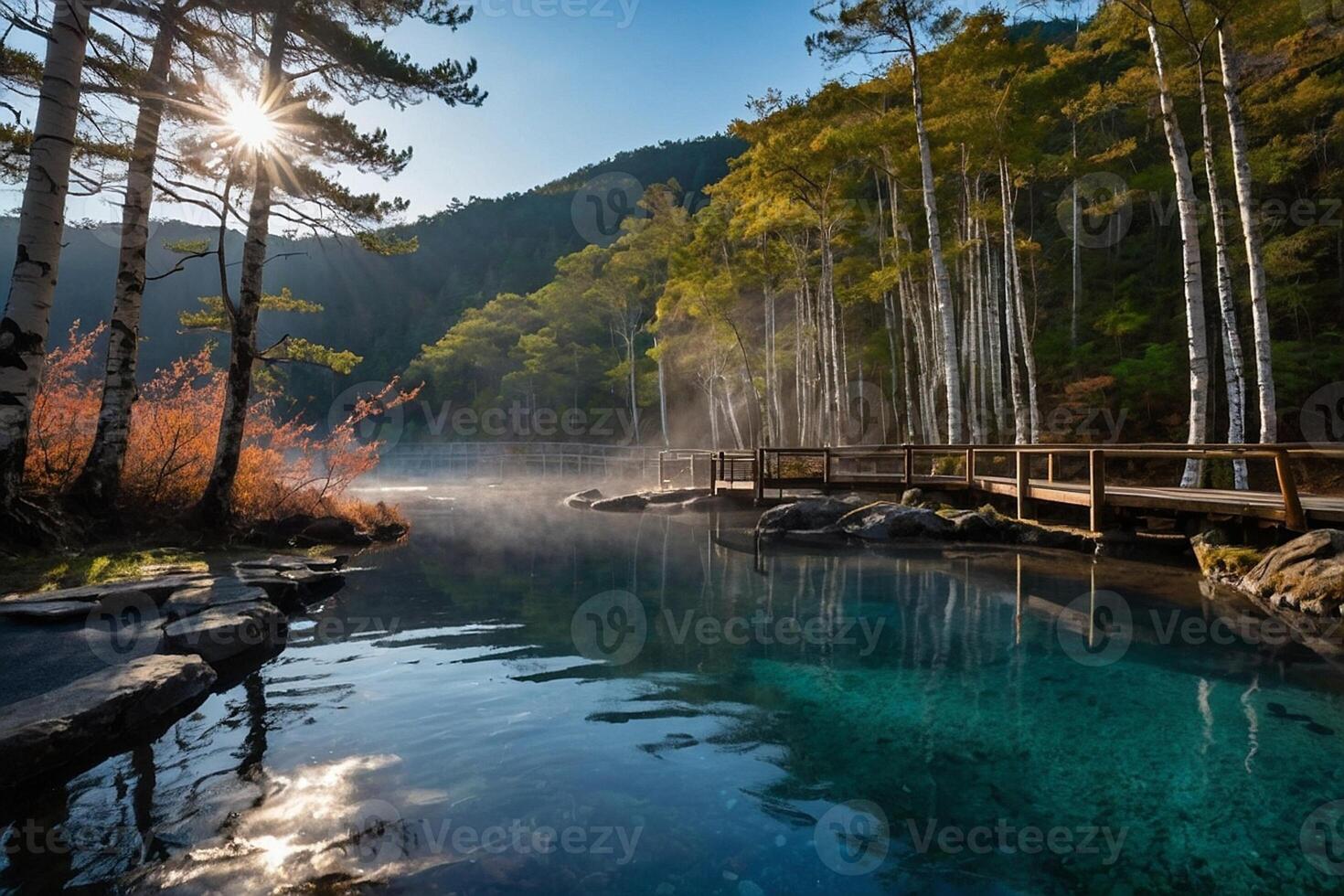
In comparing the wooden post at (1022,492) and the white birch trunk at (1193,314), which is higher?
the white birch trunk at (1193,314)

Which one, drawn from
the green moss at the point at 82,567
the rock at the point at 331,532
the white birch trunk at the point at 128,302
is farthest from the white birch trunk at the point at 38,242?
the rock at the point at 331,532

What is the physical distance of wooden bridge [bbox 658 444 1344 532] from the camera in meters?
8.59

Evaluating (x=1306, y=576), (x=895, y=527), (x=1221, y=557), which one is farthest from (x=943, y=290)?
(x=1306, y=576)

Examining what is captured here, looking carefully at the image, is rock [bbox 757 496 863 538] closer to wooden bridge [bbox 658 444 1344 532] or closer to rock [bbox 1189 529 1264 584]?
wooden bridge [bbox 658 444 1344 532]

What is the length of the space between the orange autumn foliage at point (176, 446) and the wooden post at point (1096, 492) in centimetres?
1128

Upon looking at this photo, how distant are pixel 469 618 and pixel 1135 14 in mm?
16244

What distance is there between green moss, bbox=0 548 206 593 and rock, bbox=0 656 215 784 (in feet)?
8.09

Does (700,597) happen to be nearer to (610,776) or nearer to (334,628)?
(334,628)

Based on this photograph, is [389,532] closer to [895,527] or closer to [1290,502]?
[895,527]

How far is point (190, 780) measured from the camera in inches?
143

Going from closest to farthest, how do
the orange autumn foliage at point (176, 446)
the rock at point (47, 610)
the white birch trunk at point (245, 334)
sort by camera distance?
the rock at point (47, 610), the orange autumn foliage at point (176, 446), the white birch trunk at point (245, 334)

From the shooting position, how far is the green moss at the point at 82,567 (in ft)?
20.4

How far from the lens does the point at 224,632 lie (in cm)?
565

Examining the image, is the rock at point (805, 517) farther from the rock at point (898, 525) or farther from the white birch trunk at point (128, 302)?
the white birch trunk at point (128, 302)
